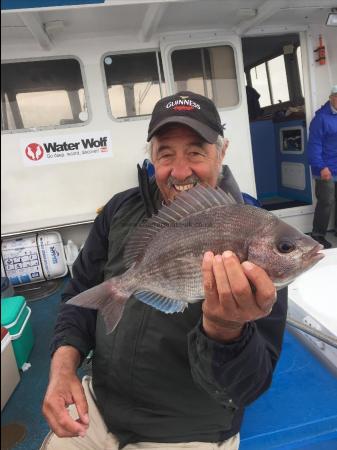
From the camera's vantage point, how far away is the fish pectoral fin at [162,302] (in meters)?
1.08

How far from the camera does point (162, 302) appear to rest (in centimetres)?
112

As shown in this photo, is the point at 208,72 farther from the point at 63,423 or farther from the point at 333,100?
the point at 63,423

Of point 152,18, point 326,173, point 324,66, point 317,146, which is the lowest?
point 326,173

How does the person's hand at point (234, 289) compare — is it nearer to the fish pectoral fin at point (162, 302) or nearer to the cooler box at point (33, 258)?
the fish pectoral fin at point (162, 302)

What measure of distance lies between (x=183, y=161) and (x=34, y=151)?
3.69 m

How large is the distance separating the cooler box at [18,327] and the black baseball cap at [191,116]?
2260 mm

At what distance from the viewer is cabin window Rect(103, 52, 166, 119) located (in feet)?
15.4

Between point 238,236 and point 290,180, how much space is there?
6193 mm

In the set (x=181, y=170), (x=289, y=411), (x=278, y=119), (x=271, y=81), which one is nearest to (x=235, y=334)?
(x=181, y=170)

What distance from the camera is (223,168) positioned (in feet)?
5.46

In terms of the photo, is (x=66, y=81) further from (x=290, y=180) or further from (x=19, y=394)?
(x=290, y=180)

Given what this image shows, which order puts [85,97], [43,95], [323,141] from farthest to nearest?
[323,141] < [85,97] < [43,95]

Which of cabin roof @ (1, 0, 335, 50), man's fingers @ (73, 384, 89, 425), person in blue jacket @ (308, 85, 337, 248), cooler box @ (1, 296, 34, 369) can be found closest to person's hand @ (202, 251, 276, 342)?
man's fingers @ (73, 384, 89, 425)

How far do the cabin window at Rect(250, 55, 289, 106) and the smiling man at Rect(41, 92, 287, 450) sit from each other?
5.51 meters
